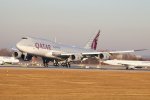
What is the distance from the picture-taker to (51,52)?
3430 inches

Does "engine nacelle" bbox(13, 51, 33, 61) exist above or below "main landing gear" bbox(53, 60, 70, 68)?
above

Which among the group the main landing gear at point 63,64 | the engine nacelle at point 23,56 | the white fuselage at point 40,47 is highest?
the white fuselage at point 40,47

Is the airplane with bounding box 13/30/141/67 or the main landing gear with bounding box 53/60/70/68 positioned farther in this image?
the main landing gear with bounding box 53/60/70/68

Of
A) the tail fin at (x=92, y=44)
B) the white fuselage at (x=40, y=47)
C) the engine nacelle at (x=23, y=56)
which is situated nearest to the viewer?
the white fuselage at (x=40, y=47)

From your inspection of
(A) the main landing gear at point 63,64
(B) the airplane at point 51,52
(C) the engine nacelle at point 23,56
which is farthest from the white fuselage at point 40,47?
(C) the engine nacelle at point 23,56

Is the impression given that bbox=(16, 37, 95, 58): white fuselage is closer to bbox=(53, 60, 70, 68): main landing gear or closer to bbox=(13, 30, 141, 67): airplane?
bbox=(13, 30, 141, 67): airplane

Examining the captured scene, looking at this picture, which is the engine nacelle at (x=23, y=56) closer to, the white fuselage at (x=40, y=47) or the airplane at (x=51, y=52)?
the airplane at (x=51, y=52)

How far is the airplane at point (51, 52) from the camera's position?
84.3 metres

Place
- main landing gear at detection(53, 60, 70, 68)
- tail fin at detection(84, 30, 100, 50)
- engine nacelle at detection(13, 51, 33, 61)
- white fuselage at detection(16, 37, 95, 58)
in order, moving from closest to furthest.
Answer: white fuselage at detection(16, 37, 95, 58) < engine nacelle at detection(13, 51, 33, 61) < main landing gear at detection(53, 60, 70, 68) < tail fin at detection(84, 30, 100, 50)

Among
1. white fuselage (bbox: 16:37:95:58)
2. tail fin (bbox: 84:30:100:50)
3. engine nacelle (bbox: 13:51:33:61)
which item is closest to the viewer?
white fuselage (bbox: 16:37:95:58)

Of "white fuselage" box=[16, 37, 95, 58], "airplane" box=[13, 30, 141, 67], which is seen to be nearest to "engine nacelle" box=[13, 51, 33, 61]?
"airplane" box=[13, 30, 141, 67]

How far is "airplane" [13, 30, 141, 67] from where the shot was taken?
84.3 meters

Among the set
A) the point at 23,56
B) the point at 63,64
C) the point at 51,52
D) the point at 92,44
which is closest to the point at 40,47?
the point at 51,52

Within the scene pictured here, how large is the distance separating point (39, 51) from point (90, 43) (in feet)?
85.4
